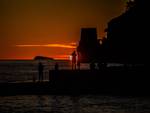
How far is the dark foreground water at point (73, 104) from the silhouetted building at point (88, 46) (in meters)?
7.32

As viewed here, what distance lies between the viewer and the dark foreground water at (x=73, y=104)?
41500 mm

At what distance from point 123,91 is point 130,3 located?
19.0 meters

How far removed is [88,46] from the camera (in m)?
59.8

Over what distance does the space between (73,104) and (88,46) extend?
15471 millimetres

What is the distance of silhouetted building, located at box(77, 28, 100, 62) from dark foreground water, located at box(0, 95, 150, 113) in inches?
288

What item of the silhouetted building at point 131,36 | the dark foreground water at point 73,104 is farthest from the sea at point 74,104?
the silhouetted building at point 131,36

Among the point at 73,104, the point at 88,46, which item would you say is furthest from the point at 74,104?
the point at 88,46

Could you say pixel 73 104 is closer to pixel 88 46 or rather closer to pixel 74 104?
pixel 74 104

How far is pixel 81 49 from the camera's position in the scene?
5919 centimetres

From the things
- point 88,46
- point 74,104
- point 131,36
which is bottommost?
point 74,104

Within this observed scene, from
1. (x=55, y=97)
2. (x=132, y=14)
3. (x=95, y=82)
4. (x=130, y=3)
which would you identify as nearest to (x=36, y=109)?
(x=55, y=97)

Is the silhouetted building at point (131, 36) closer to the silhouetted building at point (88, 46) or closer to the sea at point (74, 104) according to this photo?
the silhouetted building at point (88, 46)

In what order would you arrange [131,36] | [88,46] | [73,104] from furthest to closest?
1. [88,46]
2. [131,36]
3. [73,104]

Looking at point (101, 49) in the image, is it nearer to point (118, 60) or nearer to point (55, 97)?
point (118, 60)
